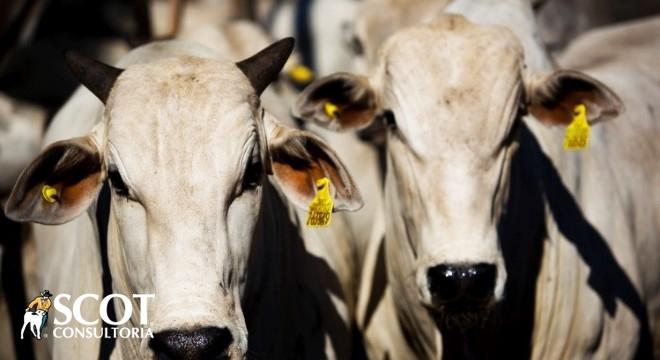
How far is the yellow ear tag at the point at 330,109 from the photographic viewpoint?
5688 mm

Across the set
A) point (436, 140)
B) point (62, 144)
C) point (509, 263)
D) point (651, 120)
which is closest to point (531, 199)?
point (509, 263)

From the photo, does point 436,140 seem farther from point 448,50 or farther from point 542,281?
point 542,281

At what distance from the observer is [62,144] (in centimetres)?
474

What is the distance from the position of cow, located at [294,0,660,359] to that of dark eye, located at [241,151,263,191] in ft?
2.23

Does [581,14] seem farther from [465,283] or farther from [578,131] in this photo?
[465,283]

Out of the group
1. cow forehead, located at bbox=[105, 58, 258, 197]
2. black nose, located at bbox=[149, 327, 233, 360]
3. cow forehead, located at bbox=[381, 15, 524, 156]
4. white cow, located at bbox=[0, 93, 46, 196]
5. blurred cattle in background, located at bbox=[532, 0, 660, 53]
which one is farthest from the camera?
blurred cattle in background, located at bbox=[532, 0, 660, 53]

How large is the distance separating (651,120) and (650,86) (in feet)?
0.94

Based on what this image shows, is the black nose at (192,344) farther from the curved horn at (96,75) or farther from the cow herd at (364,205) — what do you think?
the curved horn at (96,75)

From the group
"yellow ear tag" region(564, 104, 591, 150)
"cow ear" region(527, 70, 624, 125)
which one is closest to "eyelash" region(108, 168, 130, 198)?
"cow ear" region(527, 70, 624, 125)

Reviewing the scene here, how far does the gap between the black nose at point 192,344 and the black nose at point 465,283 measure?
0.89 metres

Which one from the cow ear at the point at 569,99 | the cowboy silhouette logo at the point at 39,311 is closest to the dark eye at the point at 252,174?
the cowboy silhouette logo at the point at 39,311

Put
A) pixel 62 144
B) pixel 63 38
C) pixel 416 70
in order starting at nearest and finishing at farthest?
pixel 62 144, pixel 416 70, pixel 63 38

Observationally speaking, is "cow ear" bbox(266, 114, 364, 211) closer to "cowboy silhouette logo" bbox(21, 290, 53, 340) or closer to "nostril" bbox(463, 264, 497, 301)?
"nostril" bbox(463, 264, 497, 301)

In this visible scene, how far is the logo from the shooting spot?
15.9ft
